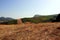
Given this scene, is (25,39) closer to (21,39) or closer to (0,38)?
(21,39)

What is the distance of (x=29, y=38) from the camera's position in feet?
33.3

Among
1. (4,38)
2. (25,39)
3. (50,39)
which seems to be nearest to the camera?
(50,39)

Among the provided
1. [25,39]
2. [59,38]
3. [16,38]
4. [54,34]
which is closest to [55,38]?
[59,38]

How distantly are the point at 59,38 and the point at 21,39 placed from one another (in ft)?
10.1

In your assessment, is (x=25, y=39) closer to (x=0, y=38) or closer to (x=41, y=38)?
(x=41, y=38)

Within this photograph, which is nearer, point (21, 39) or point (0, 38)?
point (21, 39)

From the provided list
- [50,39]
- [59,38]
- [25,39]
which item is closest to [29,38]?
[25,39]

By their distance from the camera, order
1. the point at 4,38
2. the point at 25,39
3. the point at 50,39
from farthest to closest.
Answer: the point at 4,38 < the point at 25,39 < the point at 50,39

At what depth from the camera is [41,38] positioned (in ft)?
32.6

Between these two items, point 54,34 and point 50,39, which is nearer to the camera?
point 50,39

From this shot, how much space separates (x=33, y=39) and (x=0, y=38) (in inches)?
130

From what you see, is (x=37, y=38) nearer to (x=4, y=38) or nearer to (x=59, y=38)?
(x=59, y=38)

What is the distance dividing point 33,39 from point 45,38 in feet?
A: 3.17

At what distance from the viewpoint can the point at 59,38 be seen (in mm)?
9430
